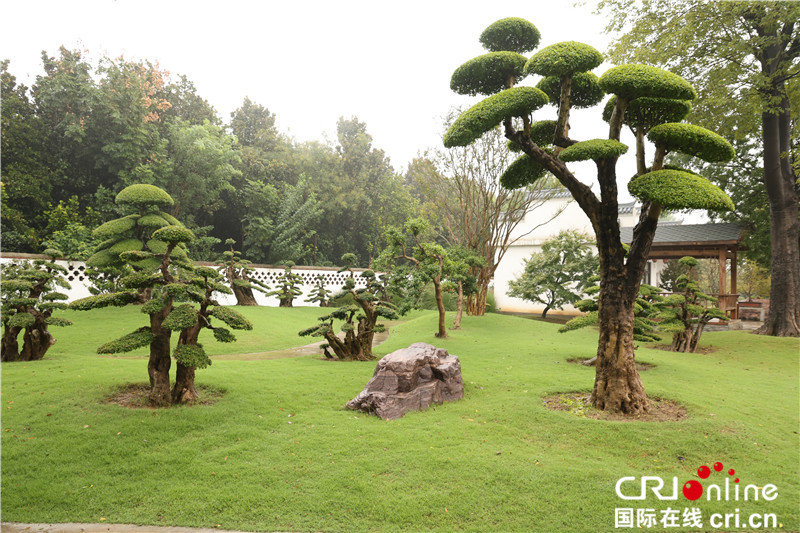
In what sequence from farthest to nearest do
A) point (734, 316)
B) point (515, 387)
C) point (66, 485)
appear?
point (734, 316) → point (515, 387) → point (66, 485)

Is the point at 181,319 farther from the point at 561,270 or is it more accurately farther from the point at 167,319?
the point at 561,270

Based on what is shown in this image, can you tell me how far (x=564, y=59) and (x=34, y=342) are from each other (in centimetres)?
807

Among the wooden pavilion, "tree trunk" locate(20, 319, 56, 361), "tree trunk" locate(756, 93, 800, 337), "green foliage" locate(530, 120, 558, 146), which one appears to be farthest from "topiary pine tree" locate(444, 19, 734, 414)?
the wooden pavilion

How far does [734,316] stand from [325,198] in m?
16.3

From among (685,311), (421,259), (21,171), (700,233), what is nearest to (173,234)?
(421,259)

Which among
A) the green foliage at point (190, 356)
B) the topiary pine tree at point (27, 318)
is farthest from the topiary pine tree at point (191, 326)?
the topiary pine tree at point (27, 318)

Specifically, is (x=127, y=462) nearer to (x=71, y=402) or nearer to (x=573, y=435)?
(x=71, y=402)

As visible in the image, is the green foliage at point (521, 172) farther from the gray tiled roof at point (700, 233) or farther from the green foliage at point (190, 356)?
the gray tiled roof at point (700, 233)

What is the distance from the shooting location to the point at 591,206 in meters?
5.16

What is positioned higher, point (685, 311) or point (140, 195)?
point (140, 195)

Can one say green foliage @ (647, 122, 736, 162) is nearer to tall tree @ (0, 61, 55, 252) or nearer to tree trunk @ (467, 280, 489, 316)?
tree trunk @ (467, 280, 489, 316)

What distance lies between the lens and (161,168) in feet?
43.8

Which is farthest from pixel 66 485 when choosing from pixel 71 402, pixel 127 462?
pixel 71 402

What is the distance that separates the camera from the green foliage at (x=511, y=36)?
5.34m
